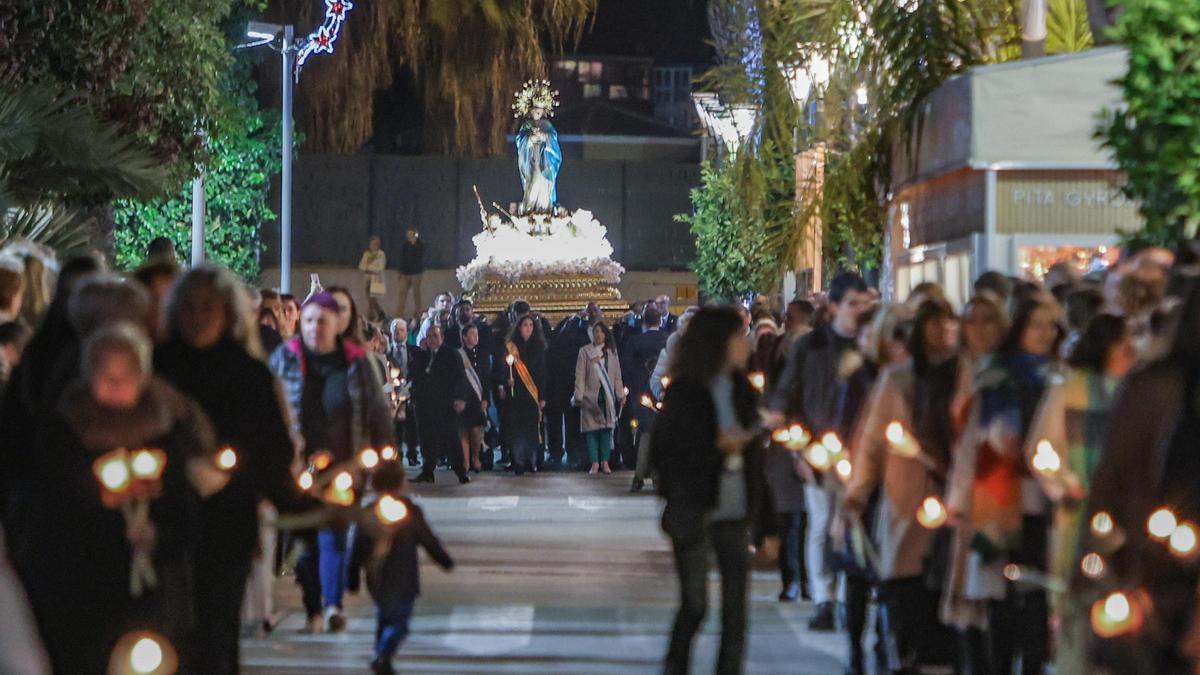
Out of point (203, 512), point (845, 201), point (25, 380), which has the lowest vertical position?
point (203, 512)

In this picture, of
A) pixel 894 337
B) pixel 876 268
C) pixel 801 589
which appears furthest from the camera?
pixel 876 268

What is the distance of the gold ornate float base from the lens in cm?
3488

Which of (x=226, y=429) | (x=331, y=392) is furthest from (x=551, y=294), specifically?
(x=226, y=429)

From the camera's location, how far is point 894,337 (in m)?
9.45

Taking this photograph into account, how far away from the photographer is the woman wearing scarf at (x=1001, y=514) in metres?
7.87

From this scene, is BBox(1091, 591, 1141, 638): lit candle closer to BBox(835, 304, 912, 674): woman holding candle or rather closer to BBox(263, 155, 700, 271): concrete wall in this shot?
BBox(835, 304, 912, 674): woman holding candle

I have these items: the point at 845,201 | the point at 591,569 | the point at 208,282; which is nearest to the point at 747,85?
the point at 845,201

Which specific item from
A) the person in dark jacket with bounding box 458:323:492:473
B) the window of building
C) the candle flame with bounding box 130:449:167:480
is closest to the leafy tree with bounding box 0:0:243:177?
the person in dark jacket with bounding box 458:323:492:473

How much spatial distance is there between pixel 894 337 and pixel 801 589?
3617mm

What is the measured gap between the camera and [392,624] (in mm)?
9594

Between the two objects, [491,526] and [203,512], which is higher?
[203,512]

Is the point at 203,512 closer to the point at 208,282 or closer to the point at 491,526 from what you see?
the point at 208,282

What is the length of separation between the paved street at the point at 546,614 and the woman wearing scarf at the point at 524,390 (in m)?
4.85

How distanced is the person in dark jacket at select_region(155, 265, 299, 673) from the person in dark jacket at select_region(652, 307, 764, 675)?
6.72ft
